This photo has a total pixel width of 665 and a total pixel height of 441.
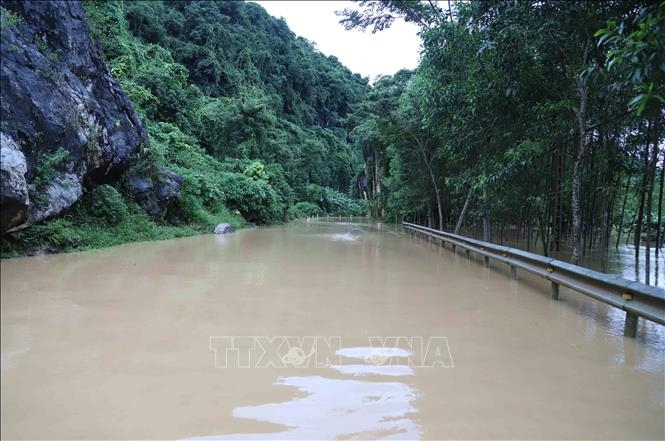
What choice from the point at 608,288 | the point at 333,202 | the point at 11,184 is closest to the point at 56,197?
the point at 11,184

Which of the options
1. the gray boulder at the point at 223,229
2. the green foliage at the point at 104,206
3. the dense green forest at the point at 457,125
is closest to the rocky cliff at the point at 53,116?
the green foliage at the point at 104,206

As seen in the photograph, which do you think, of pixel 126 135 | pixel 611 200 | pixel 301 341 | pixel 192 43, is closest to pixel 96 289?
pixel 301 341

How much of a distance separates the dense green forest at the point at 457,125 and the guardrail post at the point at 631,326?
219 centimetres

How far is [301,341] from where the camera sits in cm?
448

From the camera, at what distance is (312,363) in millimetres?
A: 3912

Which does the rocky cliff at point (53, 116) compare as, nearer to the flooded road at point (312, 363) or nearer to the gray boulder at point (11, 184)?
the gray boulder at point (11, 184)

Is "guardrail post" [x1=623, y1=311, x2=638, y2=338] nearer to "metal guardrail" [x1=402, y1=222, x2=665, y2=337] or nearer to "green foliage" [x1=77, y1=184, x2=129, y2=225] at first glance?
"metal guardrail" [x1=402, y1=222, x2=665, y2=337]

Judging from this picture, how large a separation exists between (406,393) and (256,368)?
1.21 meters

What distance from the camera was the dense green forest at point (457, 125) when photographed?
886cm

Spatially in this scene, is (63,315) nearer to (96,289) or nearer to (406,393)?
(96,289)

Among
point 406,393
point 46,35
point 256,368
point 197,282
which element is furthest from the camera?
point 46,35
